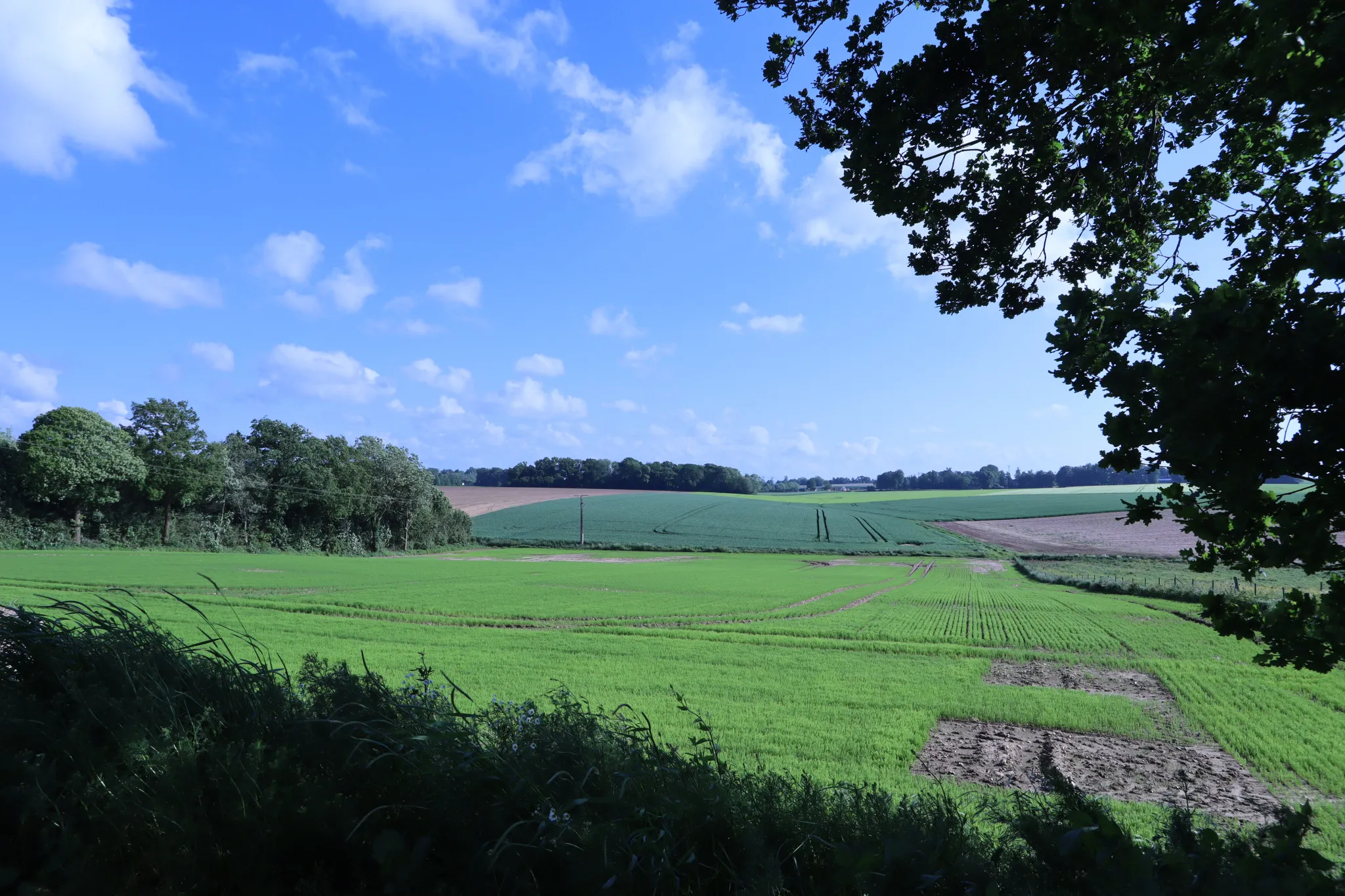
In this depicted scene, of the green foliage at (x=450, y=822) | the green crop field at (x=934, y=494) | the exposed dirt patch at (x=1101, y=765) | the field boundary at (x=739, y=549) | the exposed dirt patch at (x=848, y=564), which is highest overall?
the green foliage at (x=450, y=822)

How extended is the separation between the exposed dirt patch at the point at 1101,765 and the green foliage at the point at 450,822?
732 centimetres

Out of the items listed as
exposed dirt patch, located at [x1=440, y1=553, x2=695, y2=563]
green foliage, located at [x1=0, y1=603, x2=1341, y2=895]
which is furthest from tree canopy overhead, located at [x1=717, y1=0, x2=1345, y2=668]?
exposed dirt patch, located at [x1=440, y1=553, x2=695, y2=563]

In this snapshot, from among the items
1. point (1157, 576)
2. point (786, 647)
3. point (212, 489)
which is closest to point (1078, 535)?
point (1157, 576)

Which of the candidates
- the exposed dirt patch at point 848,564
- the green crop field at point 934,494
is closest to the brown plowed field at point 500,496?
the green crop field at point 934,494

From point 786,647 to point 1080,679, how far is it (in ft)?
26.4

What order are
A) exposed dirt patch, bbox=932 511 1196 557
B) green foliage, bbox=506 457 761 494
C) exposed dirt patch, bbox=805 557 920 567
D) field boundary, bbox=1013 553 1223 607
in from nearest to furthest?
1. field boundary, bbox=1013 553 1223 607
2. exposed dirt patch, bbox=805 557 920 567
3. exposed dirt patch, bbox=932 511 1196 557
4. green foliage, bbox=506 457 761 494

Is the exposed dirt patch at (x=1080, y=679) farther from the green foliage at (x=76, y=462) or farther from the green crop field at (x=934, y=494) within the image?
the green crop field at (x=934, y=494)

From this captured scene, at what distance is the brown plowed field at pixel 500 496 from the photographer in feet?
354

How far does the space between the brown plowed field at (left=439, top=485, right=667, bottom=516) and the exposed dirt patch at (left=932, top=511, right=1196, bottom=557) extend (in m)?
63.0

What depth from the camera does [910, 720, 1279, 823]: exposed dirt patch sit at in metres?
9.89

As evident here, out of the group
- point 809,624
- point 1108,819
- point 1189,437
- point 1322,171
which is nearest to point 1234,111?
point 1322,171

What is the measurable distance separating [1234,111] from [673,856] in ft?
17.2

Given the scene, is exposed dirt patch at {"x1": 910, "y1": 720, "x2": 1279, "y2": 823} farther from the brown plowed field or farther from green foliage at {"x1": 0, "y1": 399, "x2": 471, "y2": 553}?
the brown plowed field

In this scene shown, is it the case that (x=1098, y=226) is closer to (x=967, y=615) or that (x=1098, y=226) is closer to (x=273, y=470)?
(x=967, y=615)
